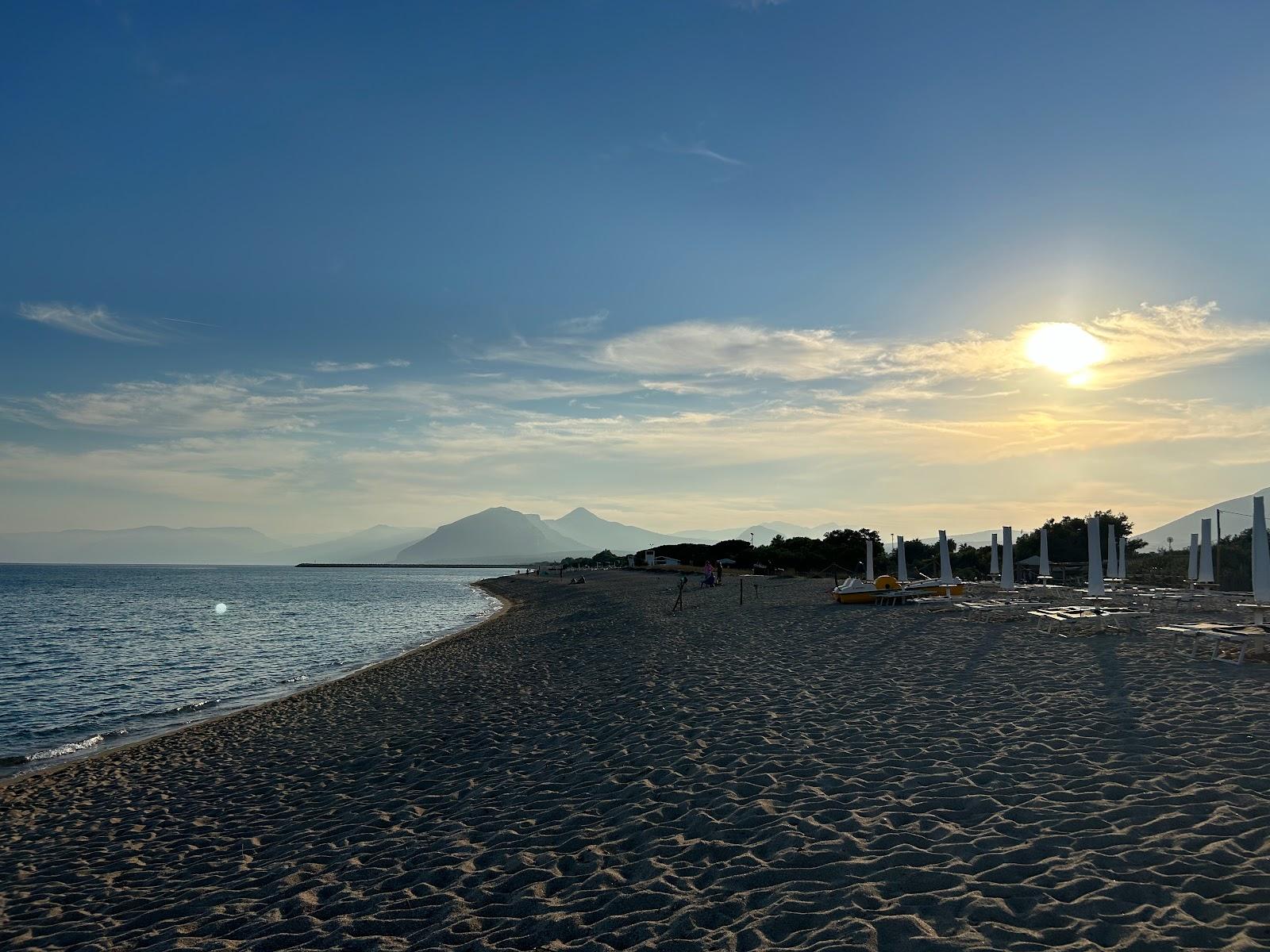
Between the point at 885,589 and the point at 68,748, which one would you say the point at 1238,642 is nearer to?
the point at 885,589

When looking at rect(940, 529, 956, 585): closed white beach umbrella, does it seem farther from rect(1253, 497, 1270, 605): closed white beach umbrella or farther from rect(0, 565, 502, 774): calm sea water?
rect(0, 565, 502, 774): calm sea water

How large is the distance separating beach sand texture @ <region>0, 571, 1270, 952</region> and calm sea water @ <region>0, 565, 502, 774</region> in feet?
12.0

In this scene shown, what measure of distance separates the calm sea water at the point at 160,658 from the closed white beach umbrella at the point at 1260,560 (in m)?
19.7

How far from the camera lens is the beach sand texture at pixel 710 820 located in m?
4.77

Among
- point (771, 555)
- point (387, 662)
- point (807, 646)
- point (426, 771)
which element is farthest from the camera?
point (771, 555)

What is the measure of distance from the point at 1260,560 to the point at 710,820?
38.8 feet

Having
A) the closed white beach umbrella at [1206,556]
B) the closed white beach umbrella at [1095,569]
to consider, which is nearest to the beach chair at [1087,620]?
the closed white beach umbrella at [1095,569]

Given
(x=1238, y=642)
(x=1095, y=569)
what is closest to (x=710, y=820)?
(x=1238, y=642)

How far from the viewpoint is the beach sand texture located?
4.77 metres

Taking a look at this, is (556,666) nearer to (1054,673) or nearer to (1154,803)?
(1054,673)

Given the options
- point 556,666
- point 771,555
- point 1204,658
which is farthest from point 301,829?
point 771,555

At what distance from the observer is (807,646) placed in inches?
642

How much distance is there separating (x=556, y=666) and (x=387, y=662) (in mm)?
7623

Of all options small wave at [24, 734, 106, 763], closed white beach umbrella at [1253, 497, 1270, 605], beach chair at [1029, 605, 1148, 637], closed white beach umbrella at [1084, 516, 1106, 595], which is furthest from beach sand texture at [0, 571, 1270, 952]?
closed white beach umbrella at [1084, 516, 1106, 595]
